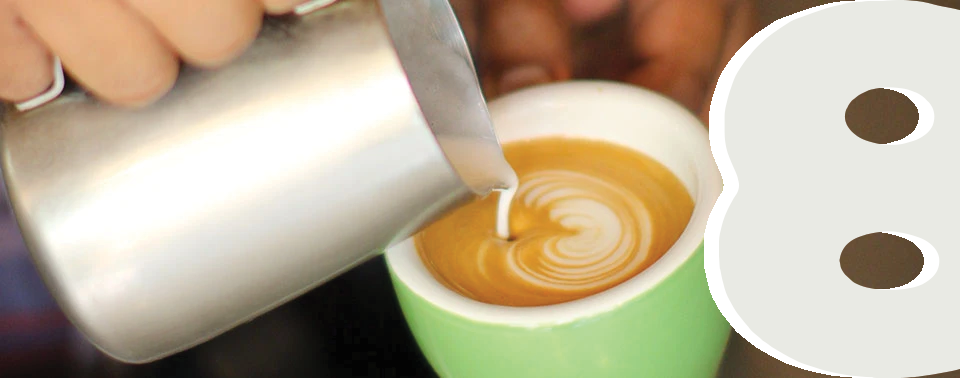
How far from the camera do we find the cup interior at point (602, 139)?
0.42m

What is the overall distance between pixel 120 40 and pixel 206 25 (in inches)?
1.3

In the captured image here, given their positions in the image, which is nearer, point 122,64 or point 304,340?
point 122,64

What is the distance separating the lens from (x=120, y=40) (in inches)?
12.7

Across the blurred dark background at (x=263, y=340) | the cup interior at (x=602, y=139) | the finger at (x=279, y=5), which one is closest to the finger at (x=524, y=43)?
the cup interior at (x=602, y=139)

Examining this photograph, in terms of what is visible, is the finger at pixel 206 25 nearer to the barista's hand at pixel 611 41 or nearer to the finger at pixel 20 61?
the finger at pixel 20 61

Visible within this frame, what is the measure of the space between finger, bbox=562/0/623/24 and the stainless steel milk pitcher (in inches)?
11.8

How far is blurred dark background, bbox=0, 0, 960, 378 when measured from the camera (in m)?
0.63

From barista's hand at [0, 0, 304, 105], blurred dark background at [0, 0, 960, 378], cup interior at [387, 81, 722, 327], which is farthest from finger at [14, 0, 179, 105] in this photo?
blurred dark background at [0, 0, 960, 378]

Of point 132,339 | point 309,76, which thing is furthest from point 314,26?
point 132,339

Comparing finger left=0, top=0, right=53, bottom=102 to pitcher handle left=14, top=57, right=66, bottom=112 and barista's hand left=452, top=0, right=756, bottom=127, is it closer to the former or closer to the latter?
pitcher handle left=14, top=57, right=66, bottom=112

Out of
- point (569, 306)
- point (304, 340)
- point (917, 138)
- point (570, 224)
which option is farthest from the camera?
point (304, 340)

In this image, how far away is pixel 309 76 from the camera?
0.35m

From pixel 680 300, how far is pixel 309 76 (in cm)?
23

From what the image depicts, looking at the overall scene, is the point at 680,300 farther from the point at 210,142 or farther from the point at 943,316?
the point at 210,142
